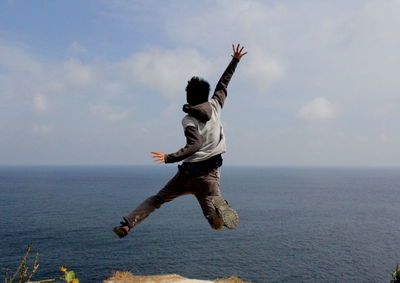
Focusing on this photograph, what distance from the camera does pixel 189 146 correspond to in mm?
4453

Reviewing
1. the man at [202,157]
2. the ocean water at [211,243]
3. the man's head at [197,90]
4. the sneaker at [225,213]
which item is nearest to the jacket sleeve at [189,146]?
the man at [202,157]

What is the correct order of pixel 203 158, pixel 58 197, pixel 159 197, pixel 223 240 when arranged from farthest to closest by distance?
1. pixel 58 197
2. pixel 223 240
3. pixel 159 197
4. pixel 203 158

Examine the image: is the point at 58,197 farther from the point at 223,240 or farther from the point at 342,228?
the point at 342,228

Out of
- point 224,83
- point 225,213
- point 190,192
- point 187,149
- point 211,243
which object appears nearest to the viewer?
point 187,149

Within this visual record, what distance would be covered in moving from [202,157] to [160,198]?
0.97 meters

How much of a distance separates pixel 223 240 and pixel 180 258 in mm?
15251

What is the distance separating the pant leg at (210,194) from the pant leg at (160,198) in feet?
0.80

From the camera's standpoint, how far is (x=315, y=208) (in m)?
107

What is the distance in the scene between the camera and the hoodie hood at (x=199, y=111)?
4.58 metres

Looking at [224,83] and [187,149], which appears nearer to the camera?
[187,149]

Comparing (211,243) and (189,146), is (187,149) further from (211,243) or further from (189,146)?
(211,243)

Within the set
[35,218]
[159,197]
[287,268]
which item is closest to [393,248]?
[287,268]

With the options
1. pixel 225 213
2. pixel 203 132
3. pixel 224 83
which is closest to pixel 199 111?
pixel 203 132

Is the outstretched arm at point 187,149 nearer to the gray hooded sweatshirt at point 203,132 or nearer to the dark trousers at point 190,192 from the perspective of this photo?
the gray hooded sweatshirt at point 203,132
